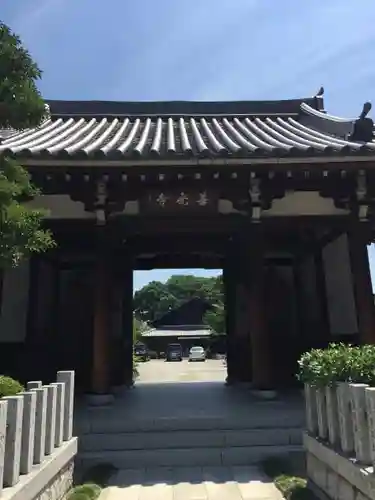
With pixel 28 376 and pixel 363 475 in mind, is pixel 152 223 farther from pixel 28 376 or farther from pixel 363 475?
pixel 363 475

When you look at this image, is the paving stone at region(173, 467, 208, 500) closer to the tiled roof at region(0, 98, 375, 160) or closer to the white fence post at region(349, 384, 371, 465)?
the white fence post at region(349, 384, 371, 465)

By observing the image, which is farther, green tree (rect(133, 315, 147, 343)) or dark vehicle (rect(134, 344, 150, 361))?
dark vehicle (rect(134, 344, 150, 361))

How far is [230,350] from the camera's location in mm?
10680

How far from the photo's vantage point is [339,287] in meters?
9.28

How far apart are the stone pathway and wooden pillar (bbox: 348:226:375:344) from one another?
3090 millimetres

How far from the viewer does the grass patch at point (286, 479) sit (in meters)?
4.39

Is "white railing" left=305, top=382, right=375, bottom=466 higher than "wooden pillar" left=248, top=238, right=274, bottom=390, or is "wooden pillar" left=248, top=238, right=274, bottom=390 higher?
"wooden pillar" left=248, top=238, right=274, bottom=390

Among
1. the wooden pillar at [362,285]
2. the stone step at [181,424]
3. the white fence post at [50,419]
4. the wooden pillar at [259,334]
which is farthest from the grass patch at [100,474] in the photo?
the wooden pillar at [362,285]

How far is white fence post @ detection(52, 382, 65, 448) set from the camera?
4484 mm

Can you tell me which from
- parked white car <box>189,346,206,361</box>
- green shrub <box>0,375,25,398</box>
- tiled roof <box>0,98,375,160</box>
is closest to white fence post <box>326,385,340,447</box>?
green shrub <box>0,375,25,398</box>

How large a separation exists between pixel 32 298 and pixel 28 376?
1.39 metres

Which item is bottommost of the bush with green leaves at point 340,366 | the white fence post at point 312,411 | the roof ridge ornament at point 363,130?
the white fence post at point 312,411

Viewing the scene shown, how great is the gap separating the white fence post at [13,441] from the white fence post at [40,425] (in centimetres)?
44

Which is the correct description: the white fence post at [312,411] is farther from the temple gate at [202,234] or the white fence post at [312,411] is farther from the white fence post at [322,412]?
the temple gate at [202,234]
